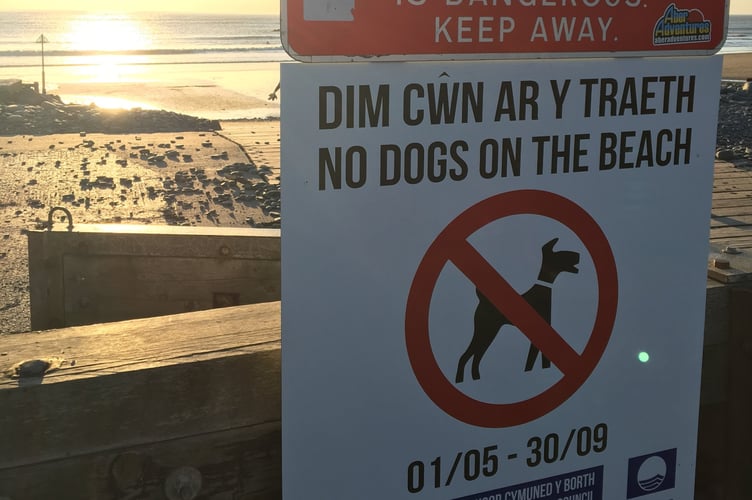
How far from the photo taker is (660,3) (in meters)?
1.54

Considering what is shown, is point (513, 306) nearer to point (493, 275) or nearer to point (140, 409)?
point (493, 275)

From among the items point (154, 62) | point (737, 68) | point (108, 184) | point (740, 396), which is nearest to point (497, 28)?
point (740, 396)

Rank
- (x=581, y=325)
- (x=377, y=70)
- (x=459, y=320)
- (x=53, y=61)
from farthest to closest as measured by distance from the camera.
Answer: (x=53, y=61), (x=581, y=325), (x=459, y=320), (x=377, y=70)

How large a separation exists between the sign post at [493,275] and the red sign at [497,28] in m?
0.02

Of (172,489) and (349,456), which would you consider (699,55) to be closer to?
(349,456)

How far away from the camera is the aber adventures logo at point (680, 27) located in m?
1.55

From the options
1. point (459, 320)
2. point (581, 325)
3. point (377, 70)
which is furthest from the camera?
point (581, 325)

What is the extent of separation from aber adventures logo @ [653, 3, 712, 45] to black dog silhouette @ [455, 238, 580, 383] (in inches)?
16.9

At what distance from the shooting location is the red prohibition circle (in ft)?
4.68

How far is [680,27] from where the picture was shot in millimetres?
1570

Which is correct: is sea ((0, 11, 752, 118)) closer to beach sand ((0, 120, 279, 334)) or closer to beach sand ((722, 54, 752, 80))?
beach sand ((722, 54, 752, 80))

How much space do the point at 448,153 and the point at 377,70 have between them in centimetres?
18

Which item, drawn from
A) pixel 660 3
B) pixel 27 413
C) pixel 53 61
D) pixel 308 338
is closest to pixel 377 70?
pixel 308 338

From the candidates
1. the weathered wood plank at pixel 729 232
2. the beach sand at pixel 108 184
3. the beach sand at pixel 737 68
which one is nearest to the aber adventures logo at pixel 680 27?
the weathered wood plank at pixel 729 232
